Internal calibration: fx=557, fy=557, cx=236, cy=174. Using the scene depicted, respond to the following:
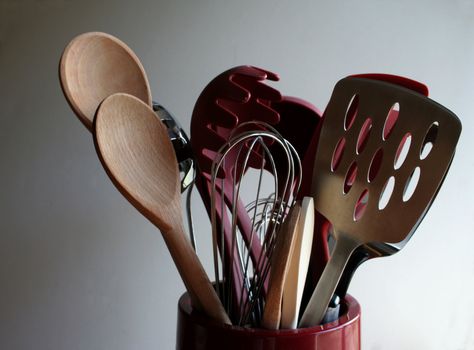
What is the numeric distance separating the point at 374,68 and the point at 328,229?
289 mm

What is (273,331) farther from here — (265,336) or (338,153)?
(338,153)

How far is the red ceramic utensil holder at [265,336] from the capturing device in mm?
402

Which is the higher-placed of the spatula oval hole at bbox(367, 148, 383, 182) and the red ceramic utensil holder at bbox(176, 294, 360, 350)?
the spatula oval hole at bbox(367, 148, 383, 182)

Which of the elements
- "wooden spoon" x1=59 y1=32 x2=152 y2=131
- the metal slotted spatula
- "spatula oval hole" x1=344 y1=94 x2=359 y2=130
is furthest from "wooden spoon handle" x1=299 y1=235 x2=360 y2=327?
"wooden spoon" x1=59 y1=32 x2=152 y2=131

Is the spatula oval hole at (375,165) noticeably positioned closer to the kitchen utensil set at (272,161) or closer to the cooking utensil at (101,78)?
the kitchen utensil set at (272,161)

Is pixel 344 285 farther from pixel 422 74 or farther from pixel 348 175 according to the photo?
pixel 422 74

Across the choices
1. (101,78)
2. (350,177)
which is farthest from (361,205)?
(101,78)

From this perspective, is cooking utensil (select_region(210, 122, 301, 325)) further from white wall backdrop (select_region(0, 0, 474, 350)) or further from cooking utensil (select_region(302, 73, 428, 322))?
white wall backdrop (select_region(0, 0, 474, 350))

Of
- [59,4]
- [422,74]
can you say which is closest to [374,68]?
[422,74]

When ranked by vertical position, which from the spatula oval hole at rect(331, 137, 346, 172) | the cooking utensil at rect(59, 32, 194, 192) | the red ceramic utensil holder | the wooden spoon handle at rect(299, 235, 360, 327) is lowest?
the red ceramic utensil holder

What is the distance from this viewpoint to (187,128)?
701mm

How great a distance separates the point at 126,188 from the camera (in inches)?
16.0

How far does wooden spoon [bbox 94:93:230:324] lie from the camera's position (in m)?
0.41

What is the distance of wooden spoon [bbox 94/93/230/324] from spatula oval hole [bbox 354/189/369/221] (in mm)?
133
